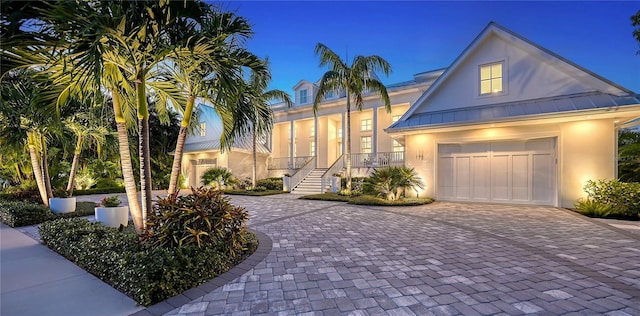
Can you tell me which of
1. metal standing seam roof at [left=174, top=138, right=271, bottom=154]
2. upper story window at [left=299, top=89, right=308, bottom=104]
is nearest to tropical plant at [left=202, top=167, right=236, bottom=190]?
metal standing seam roof at [left=174, top=138, right=271, bottom=154]

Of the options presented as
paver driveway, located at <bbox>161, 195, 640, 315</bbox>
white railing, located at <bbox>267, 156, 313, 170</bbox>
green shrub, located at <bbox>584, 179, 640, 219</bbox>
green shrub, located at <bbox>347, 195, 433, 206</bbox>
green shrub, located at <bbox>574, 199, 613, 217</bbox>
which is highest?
white railing, located at <bbox>267, 156, 313, 170</bbox>

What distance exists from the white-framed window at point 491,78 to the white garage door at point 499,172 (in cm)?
221

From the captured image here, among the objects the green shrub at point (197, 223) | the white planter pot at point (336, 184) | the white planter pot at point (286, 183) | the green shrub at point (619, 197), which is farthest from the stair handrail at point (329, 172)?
the green shrub at point (197, 223)

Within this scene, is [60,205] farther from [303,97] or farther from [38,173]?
[303,97]

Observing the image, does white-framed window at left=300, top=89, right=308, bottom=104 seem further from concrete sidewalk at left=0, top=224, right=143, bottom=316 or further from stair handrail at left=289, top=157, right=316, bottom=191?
concrete sidewalk at left=0, top=224, right=143, bottom=316

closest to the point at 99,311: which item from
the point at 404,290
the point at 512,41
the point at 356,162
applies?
the point at 404,290

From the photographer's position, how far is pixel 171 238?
147 inches

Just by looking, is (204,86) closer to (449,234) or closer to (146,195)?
(146,195)

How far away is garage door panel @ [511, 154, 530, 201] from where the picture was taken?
998 centimetres

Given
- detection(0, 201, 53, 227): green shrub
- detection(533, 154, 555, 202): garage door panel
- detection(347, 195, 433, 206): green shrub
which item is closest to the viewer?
detection(0, 201, 53, 227): green shrub

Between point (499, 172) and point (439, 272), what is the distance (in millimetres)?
8732

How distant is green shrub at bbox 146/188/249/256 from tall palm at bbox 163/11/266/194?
80 cm

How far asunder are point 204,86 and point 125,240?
2877 mm

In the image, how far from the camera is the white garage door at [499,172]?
9688mm
